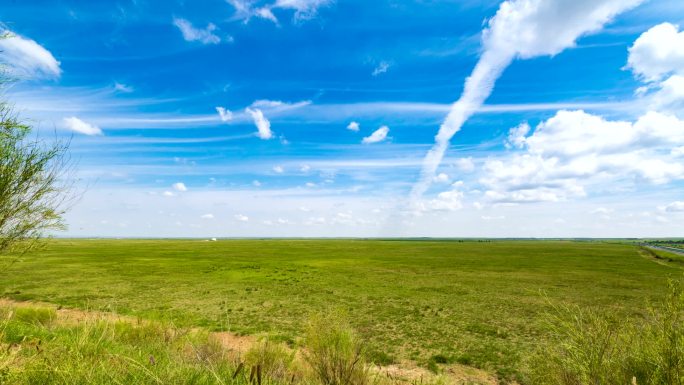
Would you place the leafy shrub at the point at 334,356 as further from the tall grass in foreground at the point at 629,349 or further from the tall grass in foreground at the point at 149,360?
the tall grass in foreground at the point at 629,349

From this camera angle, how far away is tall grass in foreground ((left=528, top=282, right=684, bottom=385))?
3.81 metres

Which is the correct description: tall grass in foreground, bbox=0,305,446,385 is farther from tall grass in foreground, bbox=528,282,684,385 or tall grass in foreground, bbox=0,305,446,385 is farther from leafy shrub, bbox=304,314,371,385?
tall grass in foreground, bbox=528,282,684,385

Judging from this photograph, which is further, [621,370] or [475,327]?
[475,327]

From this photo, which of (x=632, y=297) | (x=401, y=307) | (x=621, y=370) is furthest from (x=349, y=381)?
(x=632, y=297)

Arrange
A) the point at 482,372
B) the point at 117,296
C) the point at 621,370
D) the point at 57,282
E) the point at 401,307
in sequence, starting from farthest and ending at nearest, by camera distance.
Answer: the point at 57,282, the point at 117,296, the point at 401,307, the point at 482,372, the point at 621,370

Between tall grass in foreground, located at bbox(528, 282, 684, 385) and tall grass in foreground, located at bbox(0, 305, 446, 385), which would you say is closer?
tall grass in foreground, located at bbox(0, 305, 446, 385)

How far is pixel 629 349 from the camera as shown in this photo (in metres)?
4.81

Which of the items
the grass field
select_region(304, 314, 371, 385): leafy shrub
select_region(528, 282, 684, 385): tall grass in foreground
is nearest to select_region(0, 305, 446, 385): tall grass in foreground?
select_region(304, 314, 371, 385): leafy shrub

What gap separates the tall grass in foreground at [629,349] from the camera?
381 centimetres

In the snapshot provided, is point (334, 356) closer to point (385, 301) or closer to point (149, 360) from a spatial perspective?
point (149, 360)

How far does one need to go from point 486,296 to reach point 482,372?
1588 centimetres

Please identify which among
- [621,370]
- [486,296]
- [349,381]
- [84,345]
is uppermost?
[84,345]

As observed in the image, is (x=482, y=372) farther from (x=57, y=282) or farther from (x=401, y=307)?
(x=57, y=282)

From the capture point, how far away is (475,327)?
17594mm
